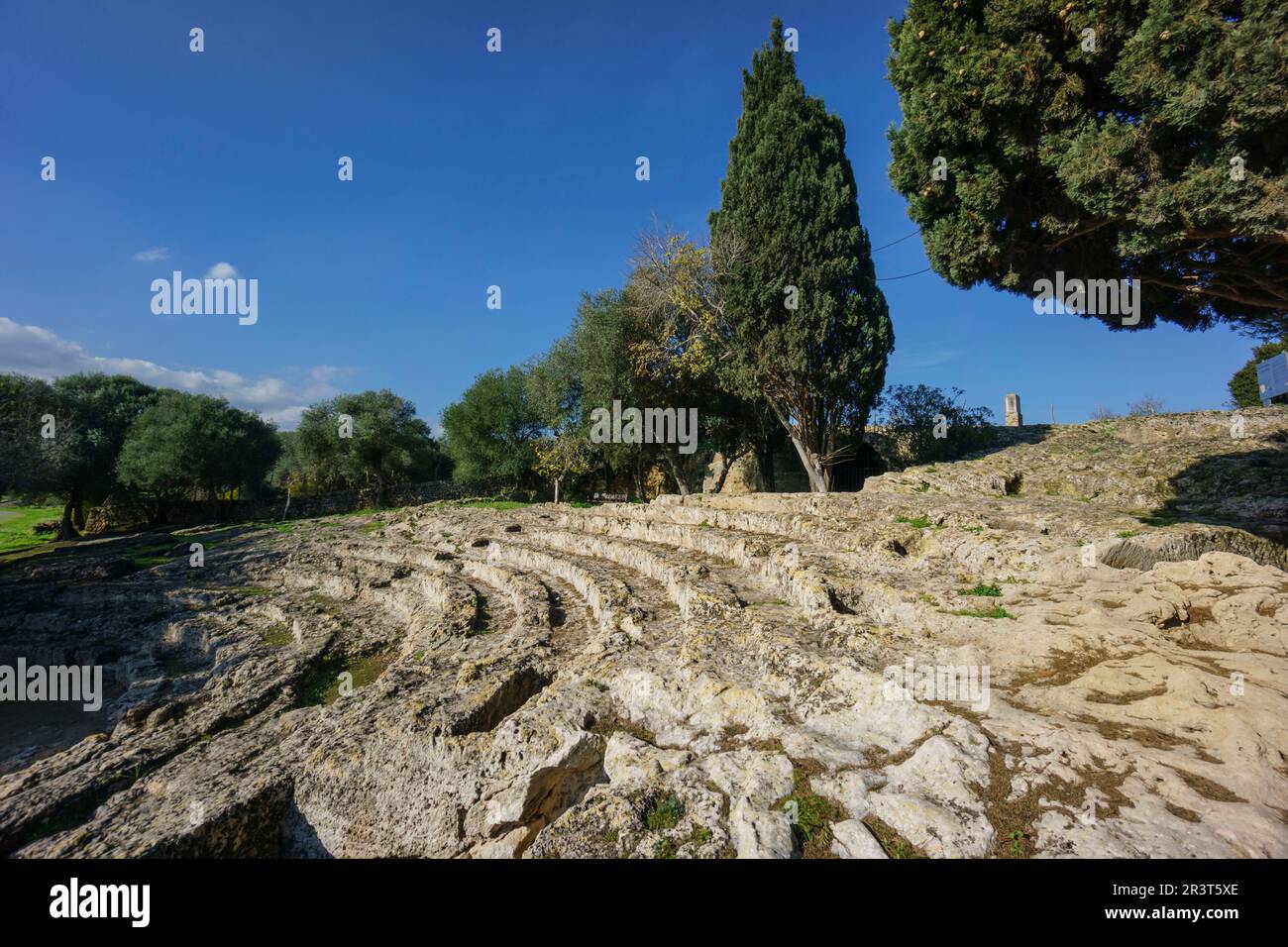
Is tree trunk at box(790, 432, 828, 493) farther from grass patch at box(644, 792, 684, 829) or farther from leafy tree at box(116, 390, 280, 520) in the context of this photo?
leafy tree at box(116, 390, 280, 520)

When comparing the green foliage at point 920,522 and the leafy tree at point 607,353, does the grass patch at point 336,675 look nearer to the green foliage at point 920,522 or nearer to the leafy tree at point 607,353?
the green foliage at point 920,522

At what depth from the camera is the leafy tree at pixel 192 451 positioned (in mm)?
37312

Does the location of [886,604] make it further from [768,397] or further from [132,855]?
[768,397]

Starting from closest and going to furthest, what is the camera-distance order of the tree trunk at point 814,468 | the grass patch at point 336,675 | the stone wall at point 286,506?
1. the grass patch at point 336,675
2. the tree trunk at point 814,468
3. the stone wall at point 286,506

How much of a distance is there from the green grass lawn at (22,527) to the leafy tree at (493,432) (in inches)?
1047

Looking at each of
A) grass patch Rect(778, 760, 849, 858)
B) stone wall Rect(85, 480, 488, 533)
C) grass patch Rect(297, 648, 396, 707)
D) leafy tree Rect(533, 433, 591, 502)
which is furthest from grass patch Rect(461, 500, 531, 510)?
grass patch Rect(778, 760, 849, 858)

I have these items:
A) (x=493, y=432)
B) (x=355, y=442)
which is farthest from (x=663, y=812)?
(x=355, y=442)

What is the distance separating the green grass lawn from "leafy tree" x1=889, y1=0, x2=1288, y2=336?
49.7 m

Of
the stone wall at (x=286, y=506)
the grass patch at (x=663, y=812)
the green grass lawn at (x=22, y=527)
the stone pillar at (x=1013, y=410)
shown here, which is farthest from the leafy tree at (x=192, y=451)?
the stone pillar at (x=1013, y=410)

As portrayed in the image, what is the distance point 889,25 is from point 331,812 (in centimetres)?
1511

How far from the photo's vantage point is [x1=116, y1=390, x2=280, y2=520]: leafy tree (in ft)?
122

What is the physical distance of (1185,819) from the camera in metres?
3.31

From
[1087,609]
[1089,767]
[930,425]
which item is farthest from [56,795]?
[930,425]
